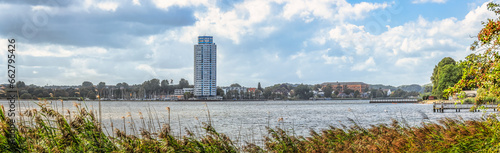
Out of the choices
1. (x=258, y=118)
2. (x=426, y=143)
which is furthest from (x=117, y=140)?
(x=258, y=118)

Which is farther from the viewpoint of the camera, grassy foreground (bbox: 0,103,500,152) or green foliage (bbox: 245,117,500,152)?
green foliage (bbox: 245,117,500,152)

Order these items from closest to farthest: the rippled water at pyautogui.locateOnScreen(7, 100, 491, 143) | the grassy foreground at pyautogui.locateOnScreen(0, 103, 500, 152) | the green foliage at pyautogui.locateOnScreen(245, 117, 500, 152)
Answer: the grassy foreground at pyautogui.locateOnScreen(0, 103, 500, 152), the green foliage at pyautogui.locateOnScreen(245, 117, 500, 152), the rippled water at pyautogui.locateOnScreen(7, 100, 491, 143)

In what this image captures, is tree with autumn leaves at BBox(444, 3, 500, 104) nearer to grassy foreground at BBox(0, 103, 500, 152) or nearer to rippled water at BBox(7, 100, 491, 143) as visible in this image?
grassy foreground at BBox(0, 103, 500, 152)

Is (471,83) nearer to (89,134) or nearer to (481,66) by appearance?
(481,66)

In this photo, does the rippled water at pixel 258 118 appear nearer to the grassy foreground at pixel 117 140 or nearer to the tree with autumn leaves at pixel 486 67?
the grassy foreground at pixel 117 140

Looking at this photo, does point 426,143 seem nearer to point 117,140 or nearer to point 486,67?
point 486,67

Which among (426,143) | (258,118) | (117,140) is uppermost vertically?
(117,140)

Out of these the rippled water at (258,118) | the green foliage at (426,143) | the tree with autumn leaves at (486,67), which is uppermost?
the tree with autumn leaves at (486,67)

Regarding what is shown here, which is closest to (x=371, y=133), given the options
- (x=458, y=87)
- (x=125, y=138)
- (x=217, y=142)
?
(x=458, y=87)

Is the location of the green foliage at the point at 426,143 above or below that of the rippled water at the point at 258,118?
above

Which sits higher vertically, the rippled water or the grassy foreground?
the grassy foreground

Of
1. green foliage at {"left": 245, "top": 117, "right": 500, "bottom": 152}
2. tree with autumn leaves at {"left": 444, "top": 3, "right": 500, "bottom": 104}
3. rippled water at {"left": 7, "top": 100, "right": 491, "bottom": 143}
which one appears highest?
tree with autumn leaves at {"left": 444, "top": 3, "right": 500, "bottom": 104}

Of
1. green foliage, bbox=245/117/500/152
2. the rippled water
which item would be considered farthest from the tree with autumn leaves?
the rippled water

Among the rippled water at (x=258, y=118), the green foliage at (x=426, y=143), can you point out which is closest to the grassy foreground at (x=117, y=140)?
the green foliage at (x=426, y=143)
